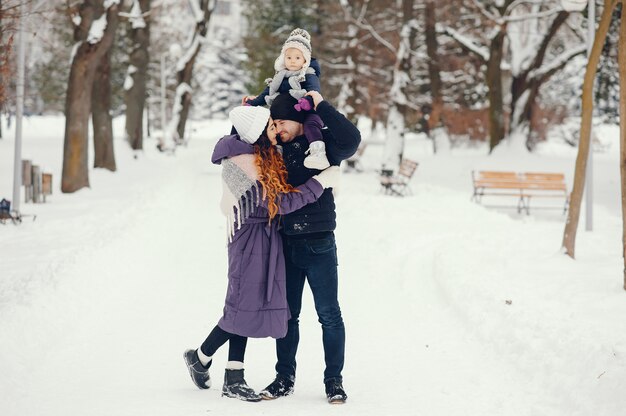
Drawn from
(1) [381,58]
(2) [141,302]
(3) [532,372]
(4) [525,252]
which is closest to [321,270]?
(3) [532,372]

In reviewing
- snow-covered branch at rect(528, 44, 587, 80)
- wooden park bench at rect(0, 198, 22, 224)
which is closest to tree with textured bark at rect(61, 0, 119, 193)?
wooden park bench at rect(0, 198, 22, 224)

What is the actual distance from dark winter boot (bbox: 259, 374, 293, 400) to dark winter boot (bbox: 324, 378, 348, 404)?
0.92 feet

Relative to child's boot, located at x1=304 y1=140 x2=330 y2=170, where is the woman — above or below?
below

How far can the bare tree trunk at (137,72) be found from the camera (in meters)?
29.4

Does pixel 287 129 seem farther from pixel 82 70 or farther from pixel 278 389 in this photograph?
pixel 82 70

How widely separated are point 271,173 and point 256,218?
30 cm

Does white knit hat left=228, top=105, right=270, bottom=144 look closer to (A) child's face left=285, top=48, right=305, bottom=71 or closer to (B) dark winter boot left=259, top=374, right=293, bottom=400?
(A) child's face left=285, top=48, right=305, bottom=71

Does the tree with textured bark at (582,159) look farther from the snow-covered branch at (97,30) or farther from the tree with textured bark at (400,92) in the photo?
the tree with textured bark at (400,92)

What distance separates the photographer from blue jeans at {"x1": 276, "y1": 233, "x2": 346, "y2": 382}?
17.0 feet

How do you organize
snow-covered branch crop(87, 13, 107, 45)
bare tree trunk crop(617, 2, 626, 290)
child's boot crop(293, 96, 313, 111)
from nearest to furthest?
1. child's boot crop(293, 96, 313, 111)
2. bare tree trunk crop(617, 2, 626, 290)
3. snow-covered branch crop(87, 13, 107, 45)

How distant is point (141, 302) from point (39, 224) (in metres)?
5.19

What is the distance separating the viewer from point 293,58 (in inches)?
202

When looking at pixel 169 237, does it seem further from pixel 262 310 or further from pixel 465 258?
pixel 262 310

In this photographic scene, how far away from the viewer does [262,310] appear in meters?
5.14
